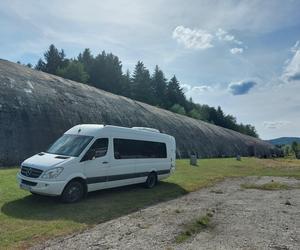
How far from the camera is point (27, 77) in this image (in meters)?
28.0

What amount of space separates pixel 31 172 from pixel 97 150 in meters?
2.57

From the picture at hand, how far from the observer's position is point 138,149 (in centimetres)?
1586

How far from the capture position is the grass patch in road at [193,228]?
8297 millimetres

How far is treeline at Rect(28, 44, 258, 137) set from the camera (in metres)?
87.6

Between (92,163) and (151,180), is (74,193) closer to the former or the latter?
(92,163)

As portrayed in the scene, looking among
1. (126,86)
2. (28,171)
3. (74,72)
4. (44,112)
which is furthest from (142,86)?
(28,171)

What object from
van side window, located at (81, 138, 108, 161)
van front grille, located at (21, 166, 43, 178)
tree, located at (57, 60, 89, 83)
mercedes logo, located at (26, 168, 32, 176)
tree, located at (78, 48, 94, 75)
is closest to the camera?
van front grille, located at (21, 166, 43, 178)

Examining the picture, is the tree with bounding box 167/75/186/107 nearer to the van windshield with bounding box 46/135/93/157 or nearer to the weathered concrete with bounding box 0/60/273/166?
the weathered concrete with bounding box 0/60/273/166

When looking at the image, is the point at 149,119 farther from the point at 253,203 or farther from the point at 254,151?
the point at 254,151

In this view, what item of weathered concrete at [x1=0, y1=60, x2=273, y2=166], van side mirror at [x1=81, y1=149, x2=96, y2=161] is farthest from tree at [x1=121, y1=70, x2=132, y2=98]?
van side mirror at [x1=81, y1=149, x2=96, y2=161]

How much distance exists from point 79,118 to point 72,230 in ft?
67.5

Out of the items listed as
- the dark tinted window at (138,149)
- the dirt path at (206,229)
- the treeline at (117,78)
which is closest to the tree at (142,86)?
the treeline at (117,78)

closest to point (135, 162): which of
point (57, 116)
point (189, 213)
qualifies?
point (189, 213)

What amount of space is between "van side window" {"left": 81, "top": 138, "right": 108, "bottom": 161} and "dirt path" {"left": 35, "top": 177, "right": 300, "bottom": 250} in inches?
112
